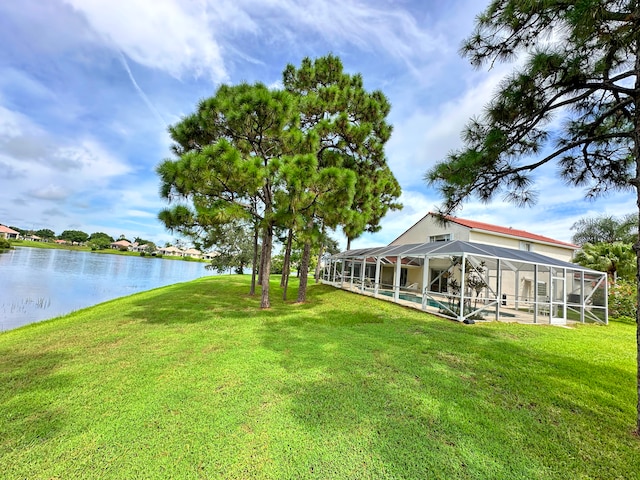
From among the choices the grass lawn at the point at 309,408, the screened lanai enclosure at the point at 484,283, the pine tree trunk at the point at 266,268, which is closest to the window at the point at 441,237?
the screened lanai enclosure at the point at 484,283

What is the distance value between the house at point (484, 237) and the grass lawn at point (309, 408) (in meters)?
10.4

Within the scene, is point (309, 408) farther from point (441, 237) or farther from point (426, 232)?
point (426, 232)

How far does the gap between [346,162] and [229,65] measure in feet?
A: 18.3

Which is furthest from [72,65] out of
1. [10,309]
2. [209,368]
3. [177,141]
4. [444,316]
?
[444,316]

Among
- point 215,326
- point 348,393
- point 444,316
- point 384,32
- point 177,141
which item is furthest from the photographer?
point 177,141

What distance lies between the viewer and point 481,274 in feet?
42.3

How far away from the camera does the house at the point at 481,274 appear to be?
10281mm

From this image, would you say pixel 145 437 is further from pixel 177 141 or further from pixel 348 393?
pixel 177 141

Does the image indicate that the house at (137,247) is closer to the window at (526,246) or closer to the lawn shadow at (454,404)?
the window at (526,246)

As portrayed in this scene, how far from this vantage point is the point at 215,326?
685cm

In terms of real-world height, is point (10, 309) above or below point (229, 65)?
below

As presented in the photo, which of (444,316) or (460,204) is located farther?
(444,316)

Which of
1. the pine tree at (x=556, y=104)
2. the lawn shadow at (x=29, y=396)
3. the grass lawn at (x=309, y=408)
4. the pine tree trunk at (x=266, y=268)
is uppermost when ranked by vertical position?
the pine tree at (x=556, y=104)

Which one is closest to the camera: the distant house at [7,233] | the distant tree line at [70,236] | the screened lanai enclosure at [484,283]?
the screened lanai enclosure at [484,283]
